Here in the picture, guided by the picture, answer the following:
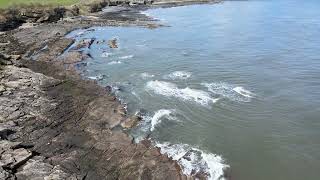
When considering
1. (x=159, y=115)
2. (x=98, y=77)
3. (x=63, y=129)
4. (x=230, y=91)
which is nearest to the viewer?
(x=63, y=129)

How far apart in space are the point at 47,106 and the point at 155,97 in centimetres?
1028

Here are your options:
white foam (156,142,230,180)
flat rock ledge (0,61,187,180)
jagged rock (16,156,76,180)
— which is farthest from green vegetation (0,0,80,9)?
white foam (156,142,230,180)

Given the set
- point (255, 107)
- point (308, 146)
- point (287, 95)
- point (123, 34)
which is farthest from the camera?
point (123, 34)

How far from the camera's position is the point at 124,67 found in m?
50.8

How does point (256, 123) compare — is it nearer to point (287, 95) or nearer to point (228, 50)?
point (287, 95)

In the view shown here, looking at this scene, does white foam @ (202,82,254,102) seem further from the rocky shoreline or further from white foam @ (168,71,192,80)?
the rocky shoreline

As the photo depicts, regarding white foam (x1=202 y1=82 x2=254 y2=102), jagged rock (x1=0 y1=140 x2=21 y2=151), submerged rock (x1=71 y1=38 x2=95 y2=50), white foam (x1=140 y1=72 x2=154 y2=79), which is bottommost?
submerged rock (x1=71 y1=38 x2=95 y2=50)

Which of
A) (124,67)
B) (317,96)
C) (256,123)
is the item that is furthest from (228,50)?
(256,123)

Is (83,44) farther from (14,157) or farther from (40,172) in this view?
(40,172)

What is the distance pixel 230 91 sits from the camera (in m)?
40.5

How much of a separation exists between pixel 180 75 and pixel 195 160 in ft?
62.1

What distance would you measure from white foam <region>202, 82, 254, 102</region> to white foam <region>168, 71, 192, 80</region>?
349 cm

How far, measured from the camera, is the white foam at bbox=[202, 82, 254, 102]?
1535 inches

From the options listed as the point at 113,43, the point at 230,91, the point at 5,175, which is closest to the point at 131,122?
the point at 230,91
